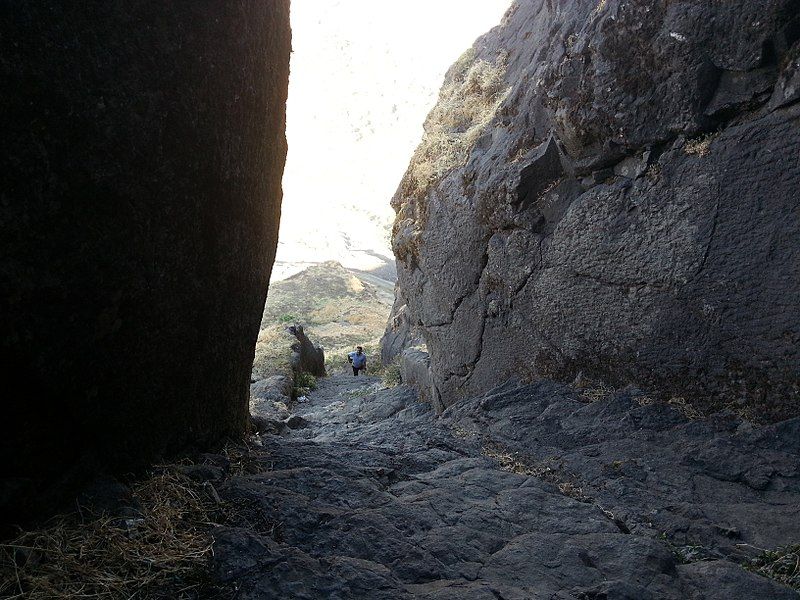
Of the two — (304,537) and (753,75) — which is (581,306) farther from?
(304,537)

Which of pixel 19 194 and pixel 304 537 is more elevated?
pixel 19 194

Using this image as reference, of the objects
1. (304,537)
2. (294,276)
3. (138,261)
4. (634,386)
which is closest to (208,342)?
(138,261)

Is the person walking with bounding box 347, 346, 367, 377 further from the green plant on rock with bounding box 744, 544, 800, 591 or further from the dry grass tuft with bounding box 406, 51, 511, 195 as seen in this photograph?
the green plant on rock with bounding box 744, 544, 800, 591

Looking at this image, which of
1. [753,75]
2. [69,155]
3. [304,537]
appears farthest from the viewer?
[753,75]

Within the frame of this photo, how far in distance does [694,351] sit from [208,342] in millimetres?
3260

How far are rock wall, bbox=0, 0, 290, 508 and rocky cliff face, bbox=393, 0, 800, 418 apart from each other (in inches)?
110

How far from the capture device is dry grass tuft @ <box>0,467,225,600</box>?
1.85 metres

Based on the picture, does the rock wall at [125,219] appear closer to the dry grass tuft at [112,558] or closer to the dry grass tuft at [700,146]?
the dry grass tuft at [112,558]

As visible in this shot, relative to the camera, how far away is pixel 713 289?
12.8 feet

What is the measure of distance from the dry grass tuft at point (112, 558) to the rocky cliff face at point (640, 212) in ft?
11.2

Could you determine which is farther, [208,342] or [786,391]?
[786,391]

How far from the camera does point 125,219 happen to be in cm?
240

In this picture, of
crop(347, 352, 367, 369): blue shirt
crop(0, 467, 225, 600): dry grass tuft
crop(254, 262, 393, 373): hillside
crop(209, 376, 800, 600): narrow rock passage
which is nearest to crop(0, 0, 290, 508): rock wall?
crop(0, 467, 225, 600): dry grass tuft

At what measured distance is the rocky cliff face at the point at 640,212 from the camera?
3645 mm
